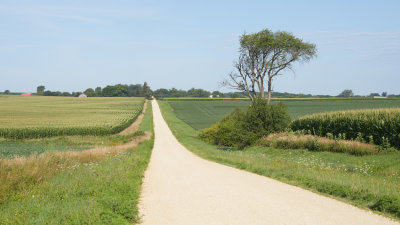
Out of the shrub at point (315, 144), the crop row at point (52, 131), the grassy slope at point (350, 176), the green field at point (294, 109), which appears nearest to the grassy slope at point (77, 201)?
the grassy slope at point (350, 176)

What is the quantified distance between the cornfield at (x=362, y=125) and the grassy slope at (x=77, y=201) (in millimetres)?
15385

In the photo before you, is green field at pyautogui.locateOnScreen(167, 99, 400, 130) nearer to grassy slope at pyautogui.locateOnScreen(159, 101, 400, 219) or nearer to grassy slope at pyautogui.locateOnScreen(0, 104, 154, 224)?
grassy slope at pyautogui.locateOnScreen(159, 101, 400, 219)

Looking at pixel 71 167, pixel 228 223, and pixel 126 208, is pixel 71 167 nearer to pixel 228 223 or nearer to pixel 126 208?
pixel 126 208

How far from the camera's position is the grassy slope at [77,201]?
7633 mm

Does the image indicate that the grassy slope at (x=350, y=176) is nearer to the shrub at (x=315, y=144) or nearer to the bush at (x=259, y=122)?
the shrub at (x=315, y=144)

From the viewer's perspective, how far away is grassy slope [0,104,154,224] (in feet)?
25.0

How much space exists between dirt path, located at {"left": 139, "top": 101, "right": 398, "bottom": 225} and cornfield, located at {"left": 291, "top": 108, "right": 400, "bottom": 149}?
10.4 meters

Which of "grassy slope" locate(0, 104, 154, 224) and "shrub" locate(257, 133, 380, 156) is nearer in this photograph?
"grassy slope" locate(0, 104, 154, 224)

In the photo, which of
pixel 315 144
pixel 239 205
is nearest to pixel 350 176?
pixel 239 205

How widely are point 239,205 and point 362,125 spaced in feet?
53.2

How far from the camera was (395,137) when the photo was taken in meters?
19.3

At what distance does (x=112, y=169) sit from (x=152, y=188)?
2.61 m

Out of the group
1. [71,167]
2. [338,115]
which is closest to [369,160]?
[338,115]

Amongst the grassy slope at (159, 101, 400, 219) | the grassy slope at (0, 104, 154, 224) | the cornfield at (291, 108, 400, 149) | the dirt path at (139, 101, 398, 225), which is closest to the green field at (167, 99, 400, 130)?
the cornfield at (291, 108, 400, 149)
